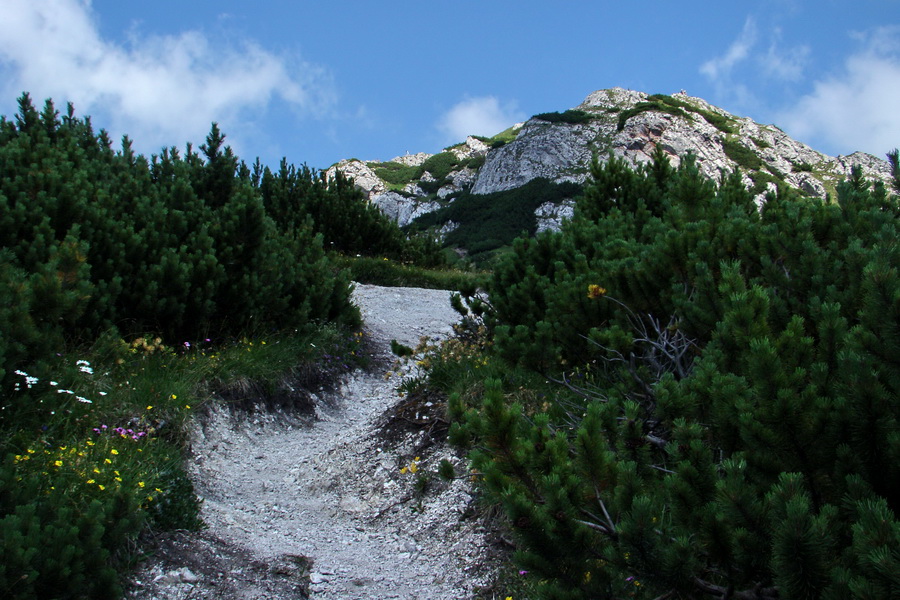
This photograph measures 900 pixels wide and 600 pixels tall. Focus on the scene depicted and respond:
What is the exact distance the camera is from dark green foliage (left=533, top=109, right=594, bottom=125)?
84781mm

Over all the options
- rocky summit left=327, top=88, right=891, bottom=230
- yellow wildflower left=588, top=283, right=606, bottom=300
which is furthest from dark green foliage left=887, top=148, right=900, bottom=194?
rocky summit left=327, top=88, right=891, bottom=230

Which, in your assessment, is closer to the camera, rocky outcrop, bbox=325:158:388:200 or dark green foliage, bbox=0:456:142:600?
dark green foliage, bbox=0:456:142:600

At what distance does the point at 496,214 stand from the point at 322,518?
5613 cm

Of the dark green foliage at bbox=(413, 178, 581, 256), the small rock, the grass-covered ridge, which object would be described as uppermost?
the grass-covered ridge

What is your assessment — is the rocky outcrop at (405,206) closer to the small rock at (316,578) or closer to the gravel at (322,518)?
the gravel at (322,518)

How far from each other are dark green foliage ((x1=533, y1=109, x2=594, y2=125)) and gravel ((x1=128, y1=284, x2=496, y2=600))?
83546mm

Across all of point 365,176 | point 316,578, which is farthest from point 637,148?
point 316,578

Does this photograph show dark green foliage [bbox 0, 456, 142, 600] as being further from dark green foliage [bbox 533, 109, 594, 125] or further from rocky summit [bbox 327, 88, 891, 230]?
dark green foliage [bbox 533, 109, 594, 125]

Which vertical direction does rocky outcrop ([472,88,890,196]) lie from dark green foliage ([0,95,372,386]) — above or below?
above

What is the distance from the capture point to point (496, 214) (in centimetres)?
5978

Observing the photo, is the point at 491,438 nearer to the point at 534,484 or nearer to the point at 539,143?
the point at 534,484

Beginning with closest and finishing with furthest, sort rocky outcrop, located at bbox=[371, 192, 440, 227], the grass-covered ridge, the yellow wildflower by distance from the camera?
the yellow wildflower
rocky outcrop, located at bbox=[371, 192, 440, 227]
the grass-covered ridge

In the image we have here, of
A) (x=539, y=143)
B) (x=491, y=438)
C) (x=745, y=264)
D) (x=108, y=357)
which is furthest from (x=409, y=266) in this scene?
(x=539, y=143)

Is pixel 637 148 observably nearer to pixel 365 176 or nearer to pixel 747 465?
pixel 365 176
